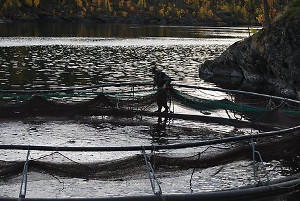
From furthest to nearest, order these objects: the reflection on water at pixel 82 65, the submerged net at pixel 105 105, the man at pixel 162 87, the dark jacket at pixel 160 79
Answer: the reflection on water at pixel 82 65
the dark jacket at pixel 160 79
the man at pixel 162 87
the submerged net at pixel 105 105

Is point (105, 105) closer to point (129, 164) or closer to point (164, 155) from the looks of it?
point (164, 155)

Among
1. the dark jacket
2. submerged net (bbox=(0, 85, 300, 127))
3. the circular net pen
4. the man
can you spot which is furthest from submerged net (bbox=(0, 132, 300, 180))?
the dark jacket

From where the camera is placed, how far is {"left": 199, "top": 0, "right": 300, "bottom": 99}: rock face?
1715 inches

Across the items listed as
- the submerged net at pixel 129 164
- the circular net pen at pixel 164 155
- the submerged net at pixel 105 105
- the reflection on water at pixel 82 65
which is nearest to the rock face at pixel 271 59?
the reflection on water at pixel 82 65

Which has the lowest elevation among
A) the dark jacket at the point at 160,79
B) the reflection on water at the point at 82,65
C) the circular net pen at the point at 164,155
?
the reflection on water at the point at 82,65

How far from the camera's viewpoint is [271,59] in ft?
155

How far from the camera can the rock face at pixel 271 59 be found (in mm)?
43562

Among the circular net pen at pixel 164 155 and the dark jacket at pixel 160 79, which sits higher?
the dark jacket at pixel 160 79

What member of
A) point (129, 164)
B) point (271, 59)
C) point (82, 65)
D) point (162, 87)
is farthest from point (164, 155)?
point (82, 65)

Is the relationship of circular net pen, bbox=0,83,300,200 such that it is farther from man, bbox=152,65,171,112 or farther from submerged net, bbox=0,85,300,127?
man, bbox=152,65,171,112

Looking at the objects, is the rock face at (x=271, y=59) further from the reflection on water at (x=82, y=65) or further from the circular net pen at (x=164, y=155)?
the circular net pen at (x=164, y=155)

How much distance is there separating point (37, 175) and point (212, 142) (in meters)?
5.48

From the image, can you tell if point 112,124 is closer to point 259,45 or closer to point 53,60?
point 259,45

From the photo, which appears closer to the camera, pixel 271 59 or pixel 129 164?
pixel 129 164
